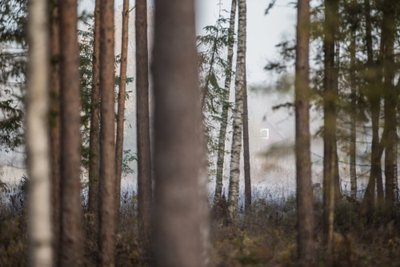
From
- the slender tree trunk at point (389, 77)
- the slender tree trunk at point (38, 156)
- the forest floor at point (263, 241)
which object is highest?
the slender tree trunk at point (389, 77)

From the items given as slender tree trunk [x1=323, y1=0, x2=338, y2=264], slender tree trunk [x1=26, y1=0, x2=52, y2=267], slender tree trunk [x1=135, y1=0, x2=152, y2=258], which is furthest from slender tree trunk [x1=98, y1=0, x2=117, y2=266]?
slender tree trunk [x1=26, y1=0, x2=52, y2=267]

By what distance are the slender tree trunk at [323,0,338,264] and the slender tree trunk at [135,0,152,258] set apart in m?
4.35

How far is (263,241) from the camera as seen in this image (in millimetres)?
12117

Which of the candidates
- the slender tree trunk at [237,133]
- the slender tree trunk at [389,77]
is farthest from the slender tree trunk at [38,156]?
the slender tree trunk at [237,133]

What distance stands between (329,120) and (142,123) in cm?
504

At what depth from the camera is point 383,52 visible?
13.8m

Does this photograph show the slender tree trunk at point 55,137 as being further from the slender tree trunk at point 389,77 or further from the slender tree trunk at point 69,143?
the slender tree trunk at point 389,77

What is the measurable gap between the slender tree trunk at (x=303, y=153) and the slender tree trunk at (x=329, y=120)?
76 centimetres

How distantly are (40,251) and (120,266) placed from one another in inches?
204

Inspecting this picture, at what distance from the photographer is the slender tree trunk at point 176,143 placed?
554 centimetres

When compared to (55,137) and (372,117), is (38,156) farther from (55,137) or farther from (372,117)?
(372,117)

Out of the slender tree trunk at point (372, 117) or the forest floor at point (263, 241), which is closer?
the forest floor at point (263, 241)

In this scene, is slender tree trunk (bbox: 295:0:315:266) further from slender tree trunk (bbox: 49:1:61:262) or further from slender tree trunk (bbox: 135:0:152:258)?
slender tree trunk (bbox: 135:0:152:258)

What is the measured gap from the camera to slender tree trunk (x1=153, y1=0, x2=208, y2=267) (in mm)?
5543
